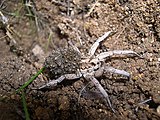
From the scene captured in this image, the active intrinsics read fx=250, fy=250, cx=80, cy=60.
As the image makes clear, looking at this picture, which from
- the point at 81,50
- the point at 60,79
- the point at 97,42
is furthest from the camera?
the point at 81,50

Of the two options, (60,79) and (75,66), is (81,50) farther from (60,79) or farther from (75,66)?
(60,79)

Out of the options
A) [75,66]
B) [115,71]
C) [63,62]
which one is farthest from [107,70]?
[63,62]

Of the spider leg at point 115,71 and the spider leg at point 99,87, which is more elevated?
the spider leg at point 115,71

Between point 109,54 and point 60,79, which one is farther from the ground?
point 109,54

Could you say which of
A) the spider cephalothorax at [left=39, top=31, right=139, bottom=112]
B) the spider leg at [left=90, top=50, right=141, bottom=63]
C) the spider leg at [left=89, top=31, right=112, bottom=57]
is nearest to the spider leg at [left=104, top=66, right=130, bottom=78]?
the spider cephalothorax at [left=39, top=31, right=139, bottom=112]

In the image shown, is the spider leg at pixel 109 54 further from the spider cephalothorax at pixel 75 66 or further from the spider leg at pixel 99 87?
the spider leg at pixel 99 87

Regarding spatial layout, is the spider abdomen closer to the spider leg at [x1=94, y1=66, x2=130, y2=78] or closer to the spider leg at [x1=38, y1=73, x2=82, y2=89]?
the spider leg at [x1=38, y1=73, x2=82, y2=89]

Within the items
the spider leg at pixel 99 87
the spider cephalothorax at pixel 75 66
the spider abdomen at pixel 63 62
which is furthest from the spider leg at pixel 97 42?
the spider leg at pixel 99 87

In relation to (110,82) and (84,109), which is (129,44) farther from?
(84,109)
